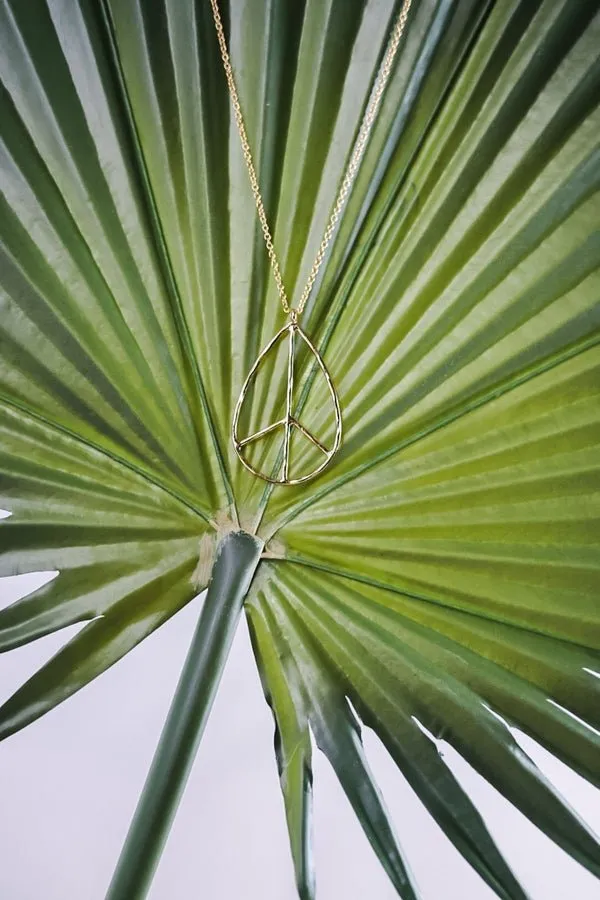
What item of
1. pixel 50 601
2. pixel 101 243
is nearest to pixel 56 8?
pixel 101 243

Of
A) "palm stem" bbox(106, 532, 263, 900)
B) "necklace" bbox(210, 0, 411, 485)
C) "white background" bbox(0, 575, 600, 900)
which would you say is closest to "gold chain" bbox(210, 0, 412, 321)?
"necklace" bbox(210, 0, 411, 485)

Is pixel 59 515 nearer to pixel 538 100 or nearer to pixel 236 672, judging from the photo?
pixel 236 672

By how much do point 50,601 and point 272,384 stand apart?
9.3 inches

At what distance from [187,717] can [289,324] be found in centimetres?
31

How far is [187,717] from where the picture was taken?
19.5 inches

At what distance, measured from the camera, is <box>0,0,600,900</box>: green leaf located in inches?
21.0

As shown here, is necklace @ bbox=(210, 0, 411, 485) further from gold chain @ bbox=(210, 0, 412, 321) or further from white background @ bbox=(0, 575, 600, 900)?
white background @ bbox=(0, 575, 600, 900)

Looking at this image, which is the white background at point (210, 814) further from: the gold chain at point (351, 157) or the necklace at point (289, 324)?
the gold chain at point (351, 157)

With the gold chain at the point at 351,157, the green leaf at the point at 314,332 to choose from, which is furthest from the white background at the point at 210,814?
the gold chain at the point at 351,157

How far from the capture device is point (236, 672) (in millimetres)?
641

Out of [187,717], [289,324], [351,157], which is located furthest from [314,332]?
[187,717]

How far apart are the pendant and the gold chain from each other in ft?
0.06

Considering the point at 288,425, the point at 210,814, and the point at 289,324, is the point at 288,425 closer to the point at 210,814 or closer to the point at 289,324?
the point at 289,324

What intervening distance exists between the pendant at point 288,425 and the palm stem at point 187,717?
0.19ft
